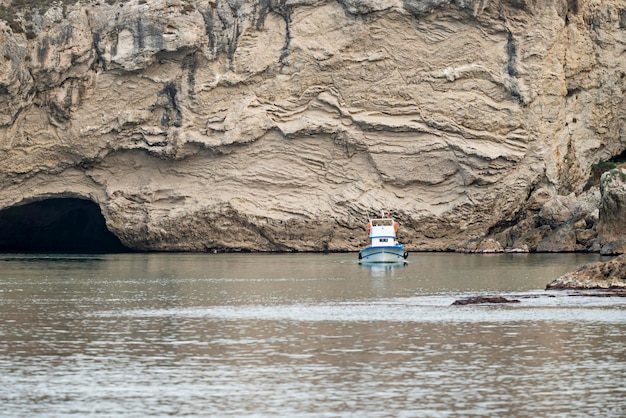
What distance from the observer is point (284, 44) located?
Answer: 2501 inches

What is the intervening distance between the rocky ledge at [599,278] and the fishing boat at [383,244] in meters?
19.7

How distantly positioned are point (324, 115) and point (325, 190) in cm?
376

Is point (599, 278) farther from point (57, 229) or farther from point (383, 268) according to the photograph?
point (57, 229)

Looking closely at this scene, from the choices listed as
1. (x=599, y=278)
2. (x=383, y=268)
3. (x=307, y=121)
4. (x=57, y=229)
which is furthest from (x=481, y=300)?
(x=57, y=229)

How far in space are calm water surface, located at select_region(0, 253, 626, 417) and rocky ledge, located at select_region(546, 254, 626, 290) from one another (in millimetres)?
1008

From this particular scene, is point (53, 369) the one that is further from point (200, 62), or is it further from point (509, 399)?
point (200, 62)

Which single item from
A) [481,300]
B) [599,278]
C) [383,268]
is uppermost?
[383,268]

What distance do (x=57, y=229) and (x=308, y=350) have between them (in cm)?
5537

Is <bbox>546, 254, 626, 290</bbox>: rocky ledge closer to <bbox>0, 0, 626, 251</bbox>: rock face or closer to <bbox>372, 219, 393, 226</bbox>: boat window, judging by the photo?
<bbox>372, 219, 393, 226</bbox>: boat window

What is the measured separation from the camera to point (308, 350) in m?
22.5

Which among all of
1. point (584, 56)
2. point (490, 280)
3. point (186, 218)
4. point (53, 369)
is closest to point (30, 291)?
point (490, 280)

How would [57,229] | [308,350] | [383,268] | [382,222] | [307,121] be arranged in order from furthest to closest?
[57,229] → [307,121] → [382,222] → [383,268] → [308,350]

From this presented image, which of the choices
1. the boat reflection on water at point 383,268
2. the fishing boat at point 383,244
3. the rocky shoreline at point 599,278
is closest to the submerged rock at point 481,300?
the rocky shoreline at point 599,278

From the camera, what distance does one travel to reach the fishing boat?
55594mm
